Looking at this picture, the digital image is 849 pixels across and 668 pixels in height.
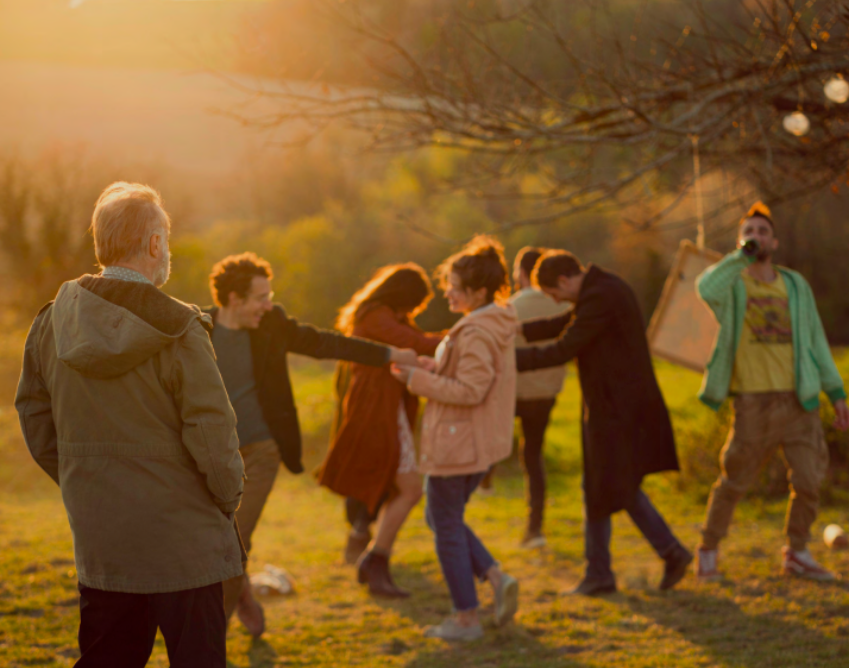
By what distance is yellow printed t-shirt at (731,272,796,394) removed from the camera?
172 inches

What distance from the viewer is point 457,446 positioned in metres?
3.73

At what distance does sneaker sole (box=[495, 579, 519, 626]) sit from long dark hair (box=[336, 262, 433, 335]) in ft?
4.84

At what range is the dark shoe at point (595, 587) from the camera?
4469mm

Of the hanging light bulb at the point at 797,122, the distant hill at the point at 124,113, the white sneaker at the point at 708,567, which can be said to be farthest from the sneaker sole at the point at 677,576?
the distant hill at the point at 124,113

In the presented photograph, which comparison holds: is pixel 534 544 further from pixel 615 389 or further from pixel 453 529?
pixel 453 529

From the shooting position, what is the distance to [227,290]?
11.7 ft

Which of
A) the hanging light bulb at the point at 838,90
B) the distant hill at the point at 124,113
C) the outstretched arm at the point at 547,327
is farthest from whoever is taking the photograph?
the distant hill at the point at 124,113

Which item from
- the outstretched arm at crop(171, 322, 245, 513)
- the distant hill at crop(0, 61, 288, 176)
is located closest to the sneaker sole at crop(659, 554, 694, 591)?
the outstretched arm at crop(171, 322, 245, 513)

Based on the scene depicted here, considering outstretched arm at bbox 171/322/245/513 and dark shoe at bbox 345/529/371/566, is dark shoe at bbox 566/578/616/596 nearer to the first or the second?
dark shoe at bbox 345/529/371/566

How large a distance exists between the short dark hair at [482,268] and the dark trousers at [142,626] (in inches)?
78.7

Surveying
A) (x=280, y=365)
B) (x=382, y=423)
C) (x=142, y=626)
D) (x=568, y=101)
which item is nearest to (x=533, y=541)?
(x=382, y=423)

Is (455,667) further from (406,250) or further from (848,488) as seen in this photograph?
(406,250)

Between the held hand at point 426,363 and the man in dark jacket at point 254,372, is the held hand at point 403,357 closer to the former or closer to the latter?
the held hand at point 426,363

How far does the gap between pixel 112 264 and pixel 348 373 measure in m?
2.76
